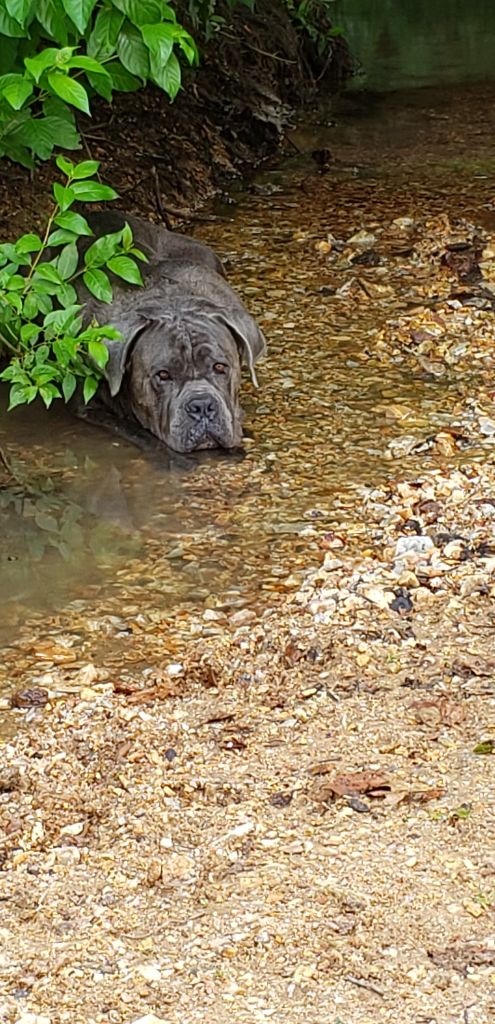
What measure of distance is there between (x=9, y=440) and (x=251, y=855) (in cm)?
379

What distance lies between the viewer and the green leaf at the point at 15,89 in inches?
230

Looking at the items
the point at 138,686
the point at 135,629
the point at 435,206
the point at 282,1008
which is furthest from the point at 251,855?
the point at 435,206

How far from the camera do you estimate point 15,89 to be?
5906 millimetres

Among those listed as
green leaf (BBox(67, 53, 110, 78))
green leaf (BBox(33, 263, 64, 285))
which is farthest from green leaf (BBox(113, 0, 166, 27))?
green leaf (BBox(33, 263, 64, 285))

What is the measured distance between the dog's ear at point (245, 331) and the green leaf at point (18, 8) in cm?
247

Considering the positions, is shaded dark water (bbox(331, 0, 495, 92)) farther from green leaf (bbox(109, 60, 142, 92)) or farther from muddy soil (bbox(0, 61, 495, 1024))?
green leaf (bbox(109, 60, 142, 92))

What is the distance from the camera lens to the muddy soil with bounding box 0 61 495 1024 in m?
3.67

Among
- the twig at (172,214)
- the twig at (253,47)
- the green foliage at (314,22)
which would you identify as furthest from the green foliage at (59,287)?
the green foliage at (314,22)

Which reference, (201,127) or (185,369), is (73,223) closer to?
(185,369)

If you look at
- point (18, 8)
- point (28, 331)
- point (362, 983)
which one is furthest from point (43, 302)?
point (362, 983)

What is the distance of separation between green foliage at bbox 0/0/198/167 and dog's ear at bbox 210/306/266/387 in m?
1.53

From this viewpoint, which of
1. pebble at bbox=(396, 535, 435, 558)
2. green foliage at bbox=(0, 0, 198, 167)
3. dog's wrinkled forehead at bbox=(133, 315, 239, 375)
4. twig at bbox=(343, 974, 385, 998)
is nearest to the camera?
twig at bbox=(343, 974, 385, 998)

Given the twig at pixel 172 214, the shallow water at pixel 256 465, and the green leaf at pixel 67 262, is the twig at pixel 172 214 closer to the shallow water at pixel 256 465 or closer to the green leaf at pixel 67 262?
the shallow water at pixel 256 465

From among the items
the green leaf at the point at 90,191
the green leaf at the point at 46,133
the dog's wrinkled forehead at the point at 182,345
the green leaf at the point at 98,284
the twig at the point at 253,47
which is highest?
the green leaf at the point at 46,133
